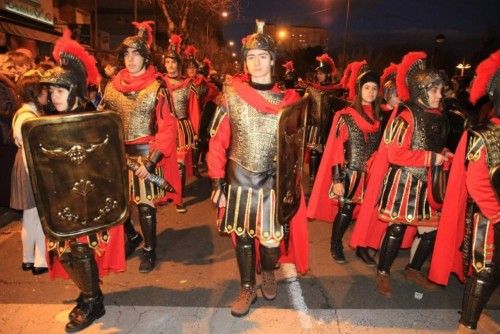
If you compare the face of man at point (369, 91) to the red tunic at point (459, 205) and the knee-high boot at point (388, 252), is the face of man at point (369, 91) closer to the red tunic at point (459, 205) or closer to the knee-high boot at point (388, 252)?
the red tunic at point (459, 205)

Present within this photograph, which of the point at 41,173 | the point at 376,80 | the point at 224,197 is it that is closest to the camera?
the point at 41,173

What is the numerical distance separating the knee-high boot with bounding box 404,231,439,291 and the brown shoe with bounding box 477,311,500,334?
53 cm

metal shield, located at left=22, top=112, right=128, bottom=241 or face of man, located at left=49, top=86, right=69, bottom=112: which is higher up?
face of man, located at left=49, top=86, right=69, bottom=112

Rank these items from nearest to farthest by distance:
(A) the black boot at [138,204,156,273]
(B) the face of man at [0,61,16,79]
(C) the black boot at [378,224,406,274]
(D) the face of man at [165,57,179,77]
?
(C) the black boot at [378,224,406,274] < (A) the black boot at [138,204,156,273] < (B) the face of man at [0,61,16,79] < (D) the face of man at [165,57,179,77]

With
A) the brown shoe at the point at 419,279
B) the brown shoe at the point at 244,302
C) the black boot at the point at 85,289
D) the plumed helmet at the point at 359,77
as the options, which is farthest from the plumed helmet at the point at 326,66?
the black boot at the point at 85,289

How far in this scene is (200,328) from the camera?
2953 millimetres

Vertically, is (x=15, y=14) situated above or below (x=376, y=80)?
above

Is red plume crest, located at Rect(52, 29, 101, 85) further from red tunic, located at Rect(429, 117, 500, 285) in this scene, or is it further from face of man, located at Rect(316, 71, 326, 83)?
face of man, located at Rect(316, 71, 326, 83)

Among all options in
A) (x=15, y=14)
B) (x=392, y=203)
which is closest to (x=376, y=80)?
(x=392, y=203)

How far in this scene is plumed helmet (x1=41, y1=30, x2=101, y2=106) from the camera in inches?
105

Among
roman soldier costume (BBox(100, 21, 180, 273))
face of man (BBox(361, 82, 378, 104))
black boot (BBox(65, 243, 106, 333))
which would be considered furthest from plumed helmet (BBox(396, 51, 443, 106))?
black boot (BBox(65, 243, 106, 333))

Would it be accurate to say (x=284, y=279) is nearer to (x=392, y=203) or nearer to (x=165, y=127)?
(x=392, y=203)

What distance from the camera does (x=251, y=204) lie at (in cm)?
299

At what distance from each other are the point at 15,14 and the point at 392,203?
534 inches
